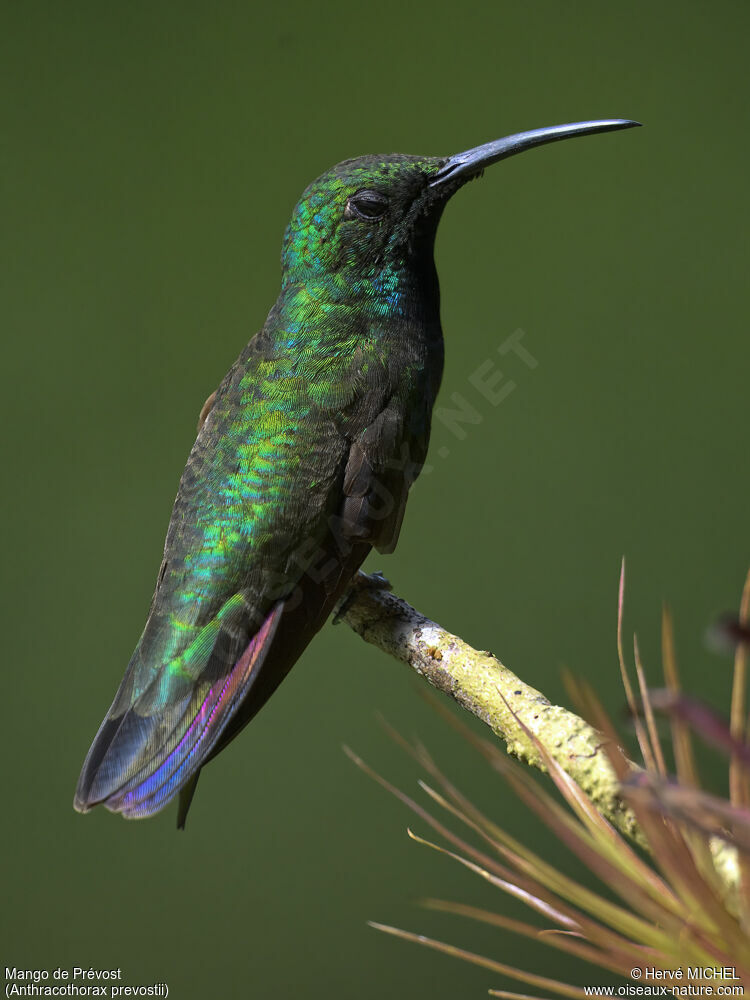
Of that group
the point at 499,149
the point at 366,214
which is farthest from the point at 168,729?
the point at 499,149

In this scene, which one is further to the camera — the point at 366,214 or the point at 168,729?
the point at 366,214

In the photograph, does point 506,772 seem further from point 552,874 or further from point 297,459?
point 297,459

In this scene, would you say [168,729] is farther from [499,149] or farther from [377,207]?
[499,149]

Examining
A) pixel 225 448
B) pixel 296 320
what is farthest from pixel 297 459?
pixel 296 320

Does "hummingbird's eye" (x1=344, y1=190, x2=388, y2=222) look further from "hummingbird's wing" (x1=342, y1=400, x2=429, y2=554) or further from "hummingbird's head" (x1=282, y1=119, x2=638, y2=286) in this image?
"hummingbird's wing" (x1=342, y1=400, x2=429, y2=554)

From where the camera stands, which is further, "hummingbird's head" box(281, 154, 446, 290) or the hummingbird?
"hummingbird's head" box(281, 154, 446, 290)

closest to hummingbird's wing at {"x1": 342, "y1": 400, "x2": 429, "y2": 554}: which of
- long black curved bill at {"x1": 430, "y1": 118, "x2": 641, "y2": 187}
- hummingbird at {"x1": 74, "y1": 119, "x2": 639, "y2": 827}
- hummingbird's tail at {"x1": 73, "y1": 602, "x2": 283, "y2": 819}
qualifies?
hummingbird at {"x1": 74, "y1": 119, "x2": 639, "y2": 827}
